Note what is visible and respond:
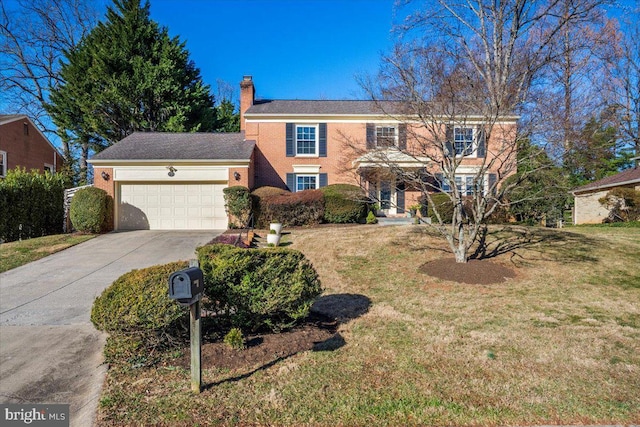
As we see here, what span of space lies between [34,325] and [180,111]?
20.6 meters

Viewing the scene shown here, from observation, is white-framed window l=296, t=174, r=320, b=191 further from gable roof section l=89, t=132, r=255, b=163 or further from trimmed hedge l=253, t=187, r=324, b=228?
trimmed hedge l=253, t=187, r=324, b=228

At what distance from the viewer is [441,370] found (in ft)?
13.0

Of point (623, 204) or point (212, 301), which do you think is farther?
point (623, 204)

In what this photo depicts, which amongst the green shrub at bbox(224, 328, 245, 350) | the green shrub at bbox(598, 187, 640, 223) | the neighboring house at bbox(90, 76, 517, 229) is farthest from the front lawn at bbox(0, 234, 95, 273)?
the green shrub at bbox(598, 187, 640, 223)

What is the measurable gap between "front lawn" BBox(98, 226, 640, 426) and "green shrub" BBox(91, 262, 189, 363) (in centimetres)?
23

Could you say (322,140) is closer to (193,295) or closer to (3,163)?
(3,163)

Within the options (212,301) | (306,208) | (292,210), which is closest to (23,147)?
(292,210)

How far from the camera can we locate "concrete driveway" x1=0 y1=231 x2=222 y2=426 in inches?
146

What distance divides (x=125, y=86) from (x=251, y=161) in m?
11.0

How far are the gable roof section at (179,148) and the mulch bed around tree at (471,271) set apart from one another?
10976mm

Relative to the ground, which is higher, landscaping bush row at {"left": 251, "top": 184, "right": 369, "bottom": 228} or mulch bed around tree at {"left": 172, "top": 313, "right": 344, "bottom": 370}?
landscaping bush row at {"left": 251, "top": 184, "right": 369, "bottom": 228}

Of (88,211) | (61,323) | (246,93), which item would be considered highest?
(246,93)

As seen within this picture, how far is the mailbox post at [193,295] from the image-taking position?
312cm

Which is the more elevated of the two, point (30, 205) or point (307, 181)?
point (307, 181)
